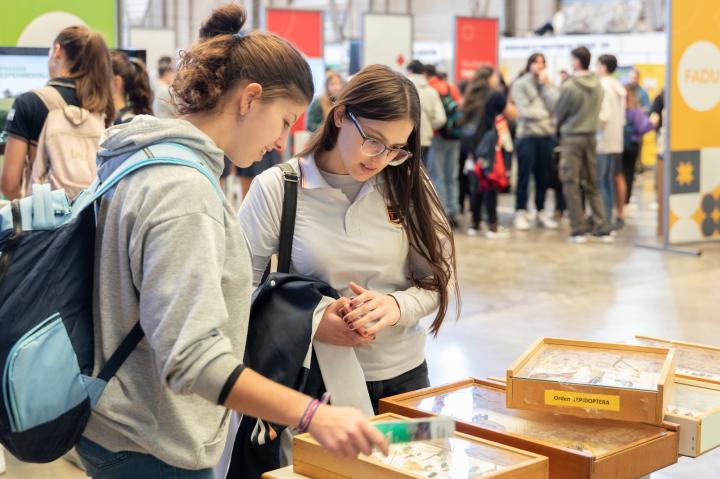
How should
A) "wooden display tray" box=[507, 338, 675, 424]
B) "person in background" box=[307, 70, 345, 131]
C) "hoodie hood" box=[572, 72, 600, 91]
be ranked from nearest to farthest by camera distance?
1. "wooden display tray" box=[507, 338, 675, 424]
2. "hoodie hood" box=[572, 72, 600, 91]
3. "person in background" box=[307, 70, 345, 131]

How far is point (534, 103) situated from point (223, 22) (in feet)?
25.5

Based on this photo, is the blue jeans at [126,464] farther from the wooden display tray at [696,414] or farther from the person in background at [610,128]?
the person in background at [610,128]

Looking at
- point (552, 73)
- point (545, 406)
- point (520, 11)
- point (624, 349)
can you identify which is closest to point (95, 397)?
point (545, 406)

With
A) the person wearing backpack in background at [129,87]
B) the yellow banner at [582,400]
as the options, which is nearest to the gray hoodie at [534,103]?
the person wearing backpack in background at [129,87]

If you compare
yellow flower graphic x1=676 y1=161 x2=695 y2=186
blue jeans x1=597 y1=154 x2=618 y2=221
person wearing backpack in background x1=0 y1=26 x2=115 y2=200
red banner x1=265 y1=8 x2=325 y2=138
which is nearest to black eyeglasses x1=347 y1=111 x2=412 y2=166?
person wearing backpack in background x1=0 y1=26 x2=115 y2=200

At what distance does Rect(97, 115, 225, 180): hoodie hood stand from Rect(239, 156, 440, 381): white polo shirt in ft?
2.36

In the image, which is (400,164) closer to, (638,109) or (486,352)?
(486,352)

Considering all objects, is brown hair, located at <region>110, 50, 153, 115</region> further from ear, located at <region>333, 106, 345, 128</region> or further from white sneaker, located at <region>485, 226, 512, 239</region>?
white sneaker, located at <region>485, 226, 512, 239</region>

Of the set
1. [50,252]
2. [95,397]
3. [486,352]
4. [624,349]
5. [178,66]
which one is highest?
[178,66]

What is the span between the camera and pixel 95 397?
1365 mm

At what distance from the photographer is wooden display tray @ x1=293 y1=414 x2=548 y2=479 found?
1.56 m

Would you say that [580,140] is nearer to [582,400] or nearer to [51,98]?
[51,98]

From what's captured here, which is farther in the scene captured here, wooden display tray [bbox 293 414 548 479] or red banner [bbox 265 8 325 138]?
red banner [bbox 265 8 325 138]

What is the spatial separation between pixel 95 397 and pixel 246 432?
2.45 ft
